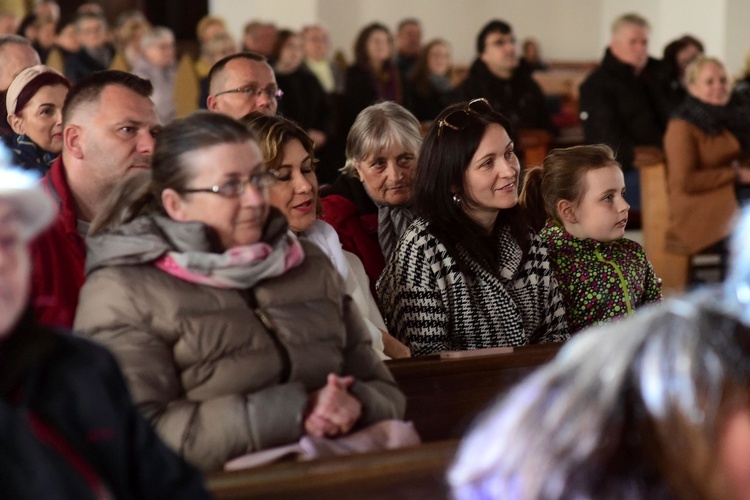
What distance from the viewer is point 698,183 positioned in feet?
20.2

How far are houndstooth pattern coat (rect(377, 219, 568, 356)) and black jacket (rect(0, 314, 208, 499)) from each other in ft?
5.00

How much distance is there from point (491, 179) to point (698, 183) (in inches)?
134

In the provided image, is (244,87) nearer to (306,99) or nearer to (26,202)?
(26,202)

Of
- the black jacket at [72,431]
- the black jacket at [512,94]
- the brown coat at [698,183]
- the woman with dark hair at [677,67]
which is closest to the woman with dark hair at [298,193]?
the black jacket at [72,431]

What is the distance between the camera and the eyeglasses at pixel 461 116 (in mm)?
3129

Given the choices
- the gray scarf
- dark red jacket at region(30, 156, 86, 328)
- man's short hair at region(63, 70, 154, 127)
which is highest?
→ man's short hair at region(63, 70, 154, 127)

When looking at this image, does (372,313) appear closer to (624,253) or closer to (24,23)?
(624,253)

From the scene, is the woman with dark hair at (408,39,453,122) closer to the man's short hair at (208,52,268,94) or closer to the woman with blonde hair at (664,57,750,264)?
the woman with blonde hair at (664,57,750,264)

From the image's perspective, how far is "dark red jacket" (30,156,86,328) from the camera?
239cm

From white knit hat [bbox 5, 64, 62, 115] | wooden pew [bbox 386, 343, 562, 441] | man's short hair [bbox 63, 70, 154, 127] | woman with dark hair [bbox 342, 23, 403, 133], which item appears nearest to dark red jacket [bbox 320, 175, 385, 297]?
man's short hair [bbox 63, 70, 154, 127]

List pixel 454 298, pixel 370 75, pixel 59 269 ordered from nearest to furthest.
→ pixel 59 269
pixel 454 298
pixel 370 75

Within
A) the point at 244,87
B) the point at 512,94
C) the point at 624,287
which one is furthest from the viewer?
the point at 512,94

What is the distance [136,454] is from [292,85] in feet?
19.9

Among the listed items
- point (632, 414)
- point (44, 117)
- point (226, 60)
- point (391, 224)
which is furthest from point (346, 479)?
point (226, 60)
